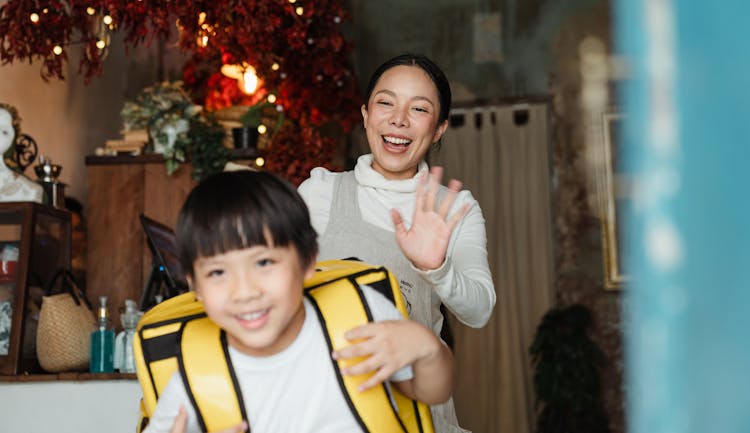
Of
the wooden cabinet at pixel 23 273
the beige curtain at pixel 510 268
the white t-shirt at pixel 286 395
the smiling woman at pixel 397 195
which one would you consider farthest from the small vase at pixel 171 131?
the white t-shirt at pixel 286 395

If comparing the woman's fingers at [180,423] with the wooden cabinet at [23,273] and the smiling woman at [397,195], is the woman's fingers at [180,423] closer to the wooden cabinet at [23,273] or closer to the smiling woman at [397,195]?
the smiling woman at [397,195]

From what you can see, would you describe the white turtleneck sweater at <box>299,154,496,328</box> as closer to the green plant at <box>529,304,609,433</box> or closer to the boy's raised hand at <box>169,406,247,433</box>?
the boy's raised hand at <box>169,406,247,433</box>

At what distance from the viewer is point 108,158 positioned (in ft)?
14.6

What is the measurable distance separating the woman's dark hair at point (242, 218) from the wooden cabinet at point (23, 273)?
1.84 metres

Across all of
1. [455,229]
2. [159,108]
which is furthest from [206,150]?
[455,229]

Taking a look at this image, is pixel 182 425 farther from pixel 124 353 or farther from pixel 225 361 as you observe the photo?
pixel 124 353

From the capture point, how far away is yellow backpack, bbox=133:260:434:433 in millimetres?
1354

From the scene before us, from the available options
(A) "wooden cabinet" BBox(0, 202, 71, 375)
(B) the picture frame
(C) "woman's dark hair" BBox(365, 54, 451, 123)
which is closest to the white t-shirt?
(C) "woman's dark hair" BBox(365, 54, 451, 123)

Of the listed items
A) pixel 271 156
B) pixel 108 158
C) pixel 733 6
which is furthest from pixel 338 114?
pixel 733 6

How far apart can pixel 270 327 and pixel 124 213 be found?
3228 millimetres

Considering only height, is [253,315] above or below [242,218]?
below

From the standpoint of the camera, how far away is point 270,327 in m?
1.36

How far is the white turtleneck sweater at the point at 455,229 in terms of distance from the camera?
1700 millimetres

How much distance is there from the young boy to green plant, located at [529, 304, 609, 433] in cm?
463
